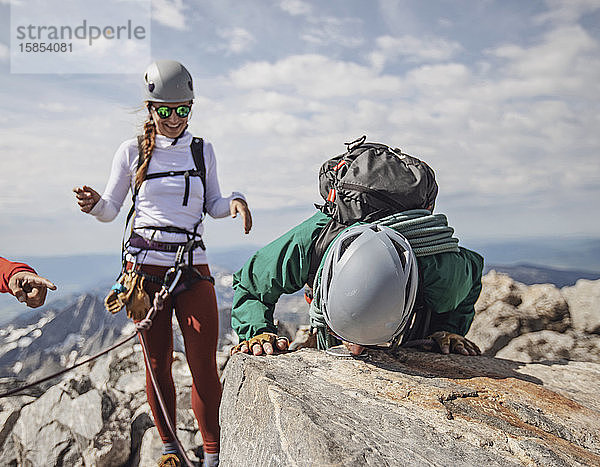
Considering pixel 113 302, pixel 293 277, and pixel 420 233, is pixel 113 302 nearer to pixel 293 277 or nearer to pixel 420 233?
pixel 293 277

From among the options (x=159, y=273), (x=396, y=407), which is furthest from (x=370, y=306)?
(x=159, y=273)

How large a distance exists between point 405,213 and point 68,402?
4869 millimetres

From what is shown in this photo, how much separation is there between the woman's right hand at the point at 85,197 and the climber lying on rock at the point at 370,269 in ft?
4.33

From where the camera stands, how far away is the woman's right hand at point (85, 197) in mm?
3975

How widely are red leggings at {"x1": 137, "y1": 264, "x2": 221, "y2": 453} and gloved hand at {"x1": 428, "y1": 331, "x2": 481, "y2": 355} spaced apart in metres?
1.88

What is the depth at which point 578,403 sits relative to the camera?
3.24 meters

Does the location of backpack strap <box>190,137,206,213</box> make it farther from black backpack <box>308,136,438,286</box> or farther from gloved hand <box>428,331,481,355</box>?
gloved hand <box>428,331,481,355</box>

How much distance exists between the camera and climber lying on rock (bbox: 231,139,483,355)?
3.18m

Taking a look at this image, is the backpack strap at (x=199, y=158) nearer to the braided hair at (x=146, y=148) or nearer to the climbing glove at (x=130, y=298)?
the braided hair at (x=146, y=148)

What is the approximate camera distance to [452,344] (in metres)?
4.04

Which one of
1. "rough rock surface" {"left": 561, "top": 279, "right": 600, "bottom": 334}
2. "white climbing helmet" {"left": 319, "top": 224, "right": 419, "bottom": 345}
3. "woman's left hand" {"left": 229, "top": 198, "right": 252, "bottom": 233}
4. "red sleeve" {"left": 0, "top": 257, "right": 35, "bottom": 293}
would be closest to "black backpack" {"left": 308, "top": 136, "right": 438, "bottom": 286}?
"white climbing helmet" {"left": 319, "top": 224, "right": 419, "bottom": 345}

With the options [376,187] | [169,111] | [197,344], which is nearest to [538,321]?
[376,187]

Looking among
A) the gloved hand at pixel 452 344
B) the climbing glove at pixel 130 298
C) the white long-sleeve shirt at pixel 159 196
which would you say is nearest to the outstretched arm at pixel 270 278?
the white long-sleeve shirt at pixel 159 196

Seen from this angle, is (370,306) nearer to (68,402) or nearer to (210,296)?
(210,296)
